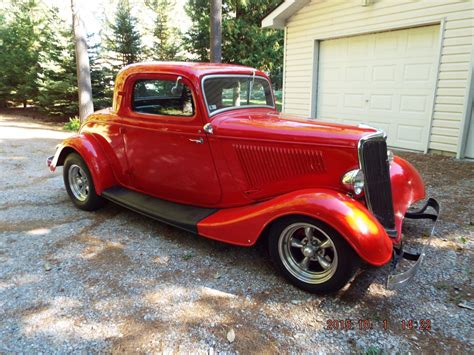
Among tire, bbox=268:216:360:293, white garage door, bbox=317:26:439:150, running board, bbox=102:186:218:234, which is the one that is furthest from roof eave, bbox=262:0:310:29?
tire, bbox=268:216:360:293

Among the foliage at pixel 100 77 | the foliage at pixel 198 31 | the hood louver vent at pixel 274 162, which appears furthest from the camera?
the foliage at pixel 198 31

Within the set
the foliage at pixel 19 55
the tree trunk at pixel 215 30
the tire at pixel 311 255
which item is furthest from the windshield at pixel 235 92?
the foliage at pixel 19 55

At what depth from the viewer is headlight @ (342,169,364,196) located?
2771 mm

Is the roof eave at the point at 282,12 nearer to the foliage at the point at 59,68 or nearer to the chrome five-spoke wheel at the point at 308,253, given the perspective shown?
the foliage at the point at 59,68

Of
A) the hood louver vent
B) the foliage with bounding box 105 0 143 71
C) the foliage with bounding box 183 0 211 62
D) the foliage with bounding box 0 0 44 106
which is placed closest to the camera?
the hood louver vent

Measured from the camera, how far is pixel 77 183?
470 cm

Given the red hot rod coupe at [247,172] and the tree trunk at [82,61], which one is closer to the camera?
the red hot rod coupe at [247,172]

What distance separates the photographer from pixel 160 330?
7.80 ft

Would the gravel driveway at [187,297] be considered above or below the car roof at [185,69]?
below

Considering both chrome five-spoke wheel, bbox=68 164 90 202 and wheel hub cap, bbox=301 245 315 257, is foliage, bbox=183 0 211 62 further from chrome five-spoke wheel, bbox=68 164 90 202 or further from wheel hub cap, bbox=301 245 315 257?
wheel hub cap, bbox=301 245 315 257

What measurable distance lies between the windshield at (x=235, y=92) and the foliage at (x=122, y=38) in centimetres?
1123

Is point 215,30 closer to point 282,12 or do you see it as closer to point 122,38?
point 282,12

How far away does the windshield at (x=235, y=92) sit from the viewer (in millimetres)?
3488

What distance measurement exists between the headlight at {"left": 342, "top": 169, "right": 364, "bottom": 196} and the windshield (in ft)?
4.73
